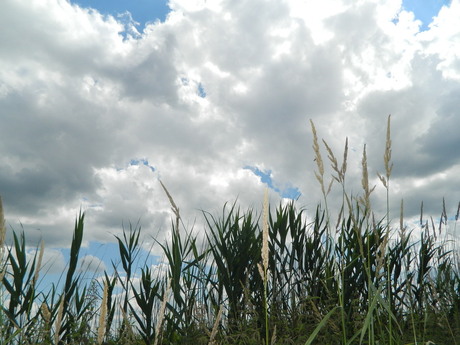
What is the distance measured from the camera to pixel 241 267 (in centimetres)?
362

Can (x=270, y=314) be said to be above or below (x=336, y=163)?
below

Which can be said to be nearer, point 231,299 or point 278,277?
point 231,299

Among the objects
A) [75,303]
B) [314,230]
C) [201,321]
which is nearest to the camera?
[201,321]

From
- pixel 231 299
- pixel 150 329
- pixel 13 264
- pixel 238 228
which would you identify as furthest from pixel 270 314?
pixel 13 264

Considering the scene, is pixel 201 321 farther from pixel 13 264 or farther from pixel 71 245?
pixel 13 264

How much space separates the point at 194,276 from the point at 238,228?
0.78 m

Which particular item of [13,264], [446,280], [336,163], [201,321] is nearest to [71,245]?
[13,264]

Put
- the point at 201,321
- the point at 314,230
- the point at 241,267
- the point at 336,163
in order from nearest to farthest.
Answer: the point at 336,163 → the point at 201,321 → the point at 241,267 → the point at 314,230

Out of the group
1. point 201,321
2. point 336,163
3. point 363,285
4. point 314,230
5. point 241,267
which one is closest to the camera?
point 336,163

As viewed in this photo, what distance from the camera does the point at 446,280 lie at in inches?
166

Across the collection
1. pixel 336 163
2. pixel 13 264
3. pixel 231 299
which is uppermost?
pixel 336 163

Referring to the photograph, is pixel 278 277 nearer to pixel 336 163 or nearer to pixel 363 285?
pixel 363 285

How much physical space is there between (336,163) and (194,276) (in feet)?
5.20

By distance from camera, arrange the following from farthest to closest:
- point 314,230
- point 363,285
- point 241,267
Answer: point 314,230 < point 363,285 < point 241,267
